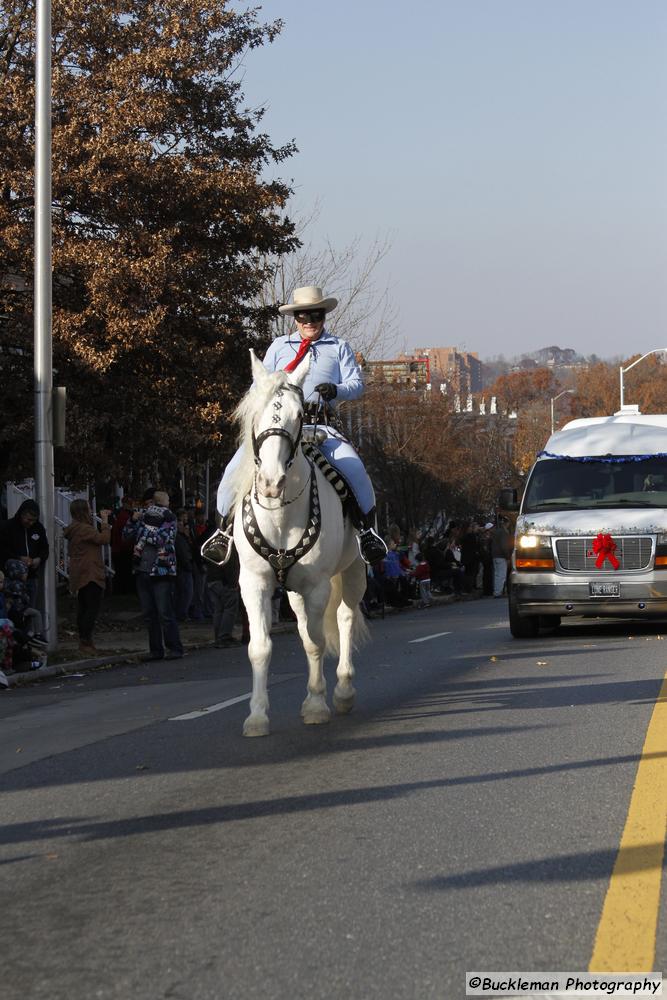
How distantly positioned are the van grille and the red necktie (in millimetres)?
8168

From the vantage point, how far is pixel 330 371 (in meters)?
10.4

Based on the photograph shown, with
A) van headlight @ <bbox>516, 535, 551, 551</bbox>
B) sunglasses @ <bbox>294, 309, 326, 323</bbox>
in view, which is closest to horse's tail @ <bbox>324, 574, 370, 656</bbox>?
sunglasses @ <bbox>294, 309, 326, 323</bbox>

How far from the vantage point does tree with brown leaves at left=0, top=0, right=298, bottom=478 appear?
23625 millimetres

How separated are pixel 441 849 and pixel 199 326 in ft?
64.2

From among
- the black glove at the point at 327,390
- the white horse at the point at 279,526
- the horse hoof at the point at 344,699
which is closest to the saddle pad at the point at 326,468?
the white horse at the point at 279,526

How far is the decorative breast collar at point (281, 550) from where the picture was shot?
9.04 metres

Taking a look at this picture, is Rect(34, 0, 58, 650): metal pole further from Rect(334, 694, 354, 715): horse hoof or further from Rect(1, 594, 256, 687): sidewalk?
Rect(334, 694, 354, 715): horse hoof

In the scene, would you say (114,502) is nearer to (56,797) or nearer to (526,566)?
(526,566)

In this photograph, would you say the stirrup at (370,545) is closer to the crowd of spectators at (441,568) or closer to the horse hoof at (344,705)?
the horse hoof at (344,705)

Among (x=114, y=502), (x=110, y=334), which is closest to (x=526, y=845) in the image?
(x=110, y=334)

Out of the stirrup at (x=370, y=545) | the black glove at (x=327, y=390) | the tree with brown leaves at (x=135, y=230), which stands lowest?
the stirrup at (x=370, y=545)

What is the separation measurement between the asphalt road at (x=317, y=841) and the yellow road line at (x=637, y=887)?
50 mm

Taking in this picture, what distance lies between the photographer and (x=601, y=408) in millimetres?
109812

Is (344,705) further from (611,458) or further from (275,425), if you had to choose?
(611,458)
